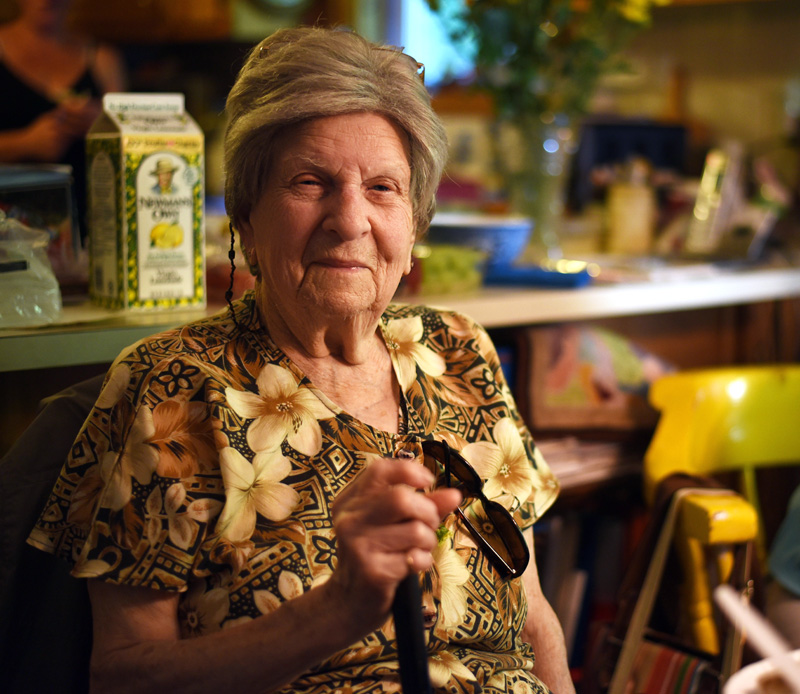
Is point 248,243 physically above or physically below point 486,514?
above

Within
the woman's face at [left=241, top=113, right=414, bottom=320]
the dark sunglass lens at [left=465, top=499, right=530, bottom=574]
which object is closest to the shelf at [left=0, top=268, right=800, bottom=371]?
the woman's face at [left=241, top=113, right=414, bottom=320]

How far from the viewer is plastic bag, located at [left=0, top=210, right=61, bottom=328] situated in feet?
3.83

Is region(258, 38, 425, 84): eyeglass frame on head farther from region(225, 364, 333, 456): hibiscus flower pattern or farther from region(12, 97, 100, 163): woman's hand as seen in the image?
region(12, 97, 100, 163): woman's hand

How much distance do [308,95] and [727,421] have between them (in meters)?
1.17

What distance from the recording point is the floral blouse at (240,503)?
3.13 ft

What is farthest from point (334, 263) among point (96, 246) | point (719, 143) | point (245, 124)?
point (719, 143)

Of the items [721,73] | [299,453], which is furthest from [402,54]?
[721,73]

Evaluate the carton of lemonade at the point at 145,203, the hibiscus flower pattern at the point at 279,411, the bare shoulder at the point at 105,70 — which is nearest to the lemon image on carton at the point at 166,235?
the carton of lemonade at the point at 145,203

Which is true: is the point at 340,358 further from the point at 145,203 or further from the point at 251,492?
the point at 145,203

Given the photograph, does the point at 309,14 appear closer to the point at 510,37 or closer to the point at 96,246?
the point at 510,37

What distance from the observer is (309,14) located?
4.77 meters

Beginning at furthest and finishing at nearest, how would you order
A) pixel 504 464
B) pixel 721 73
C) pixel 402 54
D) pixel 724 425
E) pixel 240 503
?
pixel 721 73
pixel 724 425
pixel 504 464
pixel 402 54
pixel 240 503

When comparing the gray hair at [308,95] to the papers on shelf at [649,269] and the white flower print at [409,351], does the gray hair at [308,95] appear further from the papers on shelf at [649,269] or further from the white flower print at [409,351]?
the papers on shelf at [649,269]

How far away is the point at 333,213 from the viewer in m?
1.04
